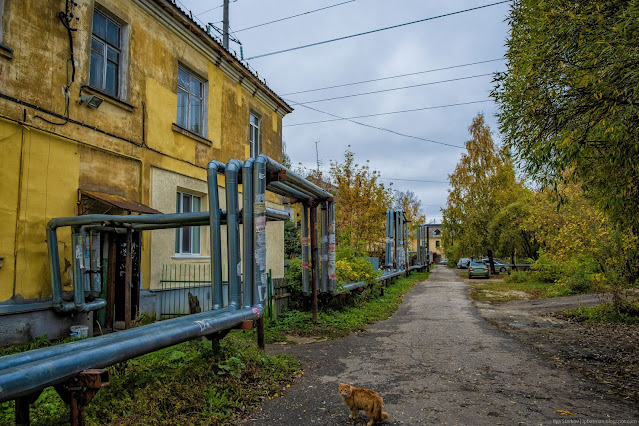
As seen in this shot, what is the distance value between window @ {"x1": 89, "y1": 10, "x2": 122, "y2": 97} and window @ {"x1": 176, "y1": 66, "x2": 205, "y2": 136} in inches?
70.2

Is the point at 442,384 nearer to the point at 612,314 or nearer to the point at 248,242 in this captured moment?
the point at 248,242

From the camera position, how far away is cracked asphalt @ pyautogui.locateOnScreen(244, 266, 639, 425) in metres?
4.08

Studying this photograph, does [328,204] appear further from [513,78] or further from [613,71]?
[613,71]

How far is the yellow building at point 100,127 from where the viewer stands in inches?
238

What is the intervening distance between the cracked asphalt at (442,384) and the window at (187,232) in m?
3.80

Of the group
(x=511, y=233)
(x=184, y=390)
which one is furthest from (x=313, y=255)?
(x=511, y=233)

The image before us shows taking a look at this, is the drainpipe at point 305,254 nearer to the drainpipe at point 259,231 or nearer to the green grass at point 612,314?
the drainpipe at point 259,231

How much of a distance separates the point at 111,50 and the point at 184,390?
21.8 ft

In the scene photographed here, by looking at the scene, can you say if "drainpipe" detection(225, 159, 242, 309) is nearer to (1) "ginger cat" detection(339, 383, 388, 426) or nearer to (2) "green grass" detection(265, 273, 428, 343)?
(1) "ginger cat" detection(339, 383, 388, 426)

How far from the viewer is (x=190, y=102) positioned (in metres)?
10.1

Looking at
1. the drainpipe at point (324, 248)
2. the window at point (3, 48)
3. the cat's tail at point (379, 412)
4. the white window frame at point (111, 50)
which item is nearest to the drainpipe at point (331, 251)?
the drainpipe at point (324, 248)

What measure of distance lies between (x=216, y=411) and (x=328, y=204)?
19.8ft

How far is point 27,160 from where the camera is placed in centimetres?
622

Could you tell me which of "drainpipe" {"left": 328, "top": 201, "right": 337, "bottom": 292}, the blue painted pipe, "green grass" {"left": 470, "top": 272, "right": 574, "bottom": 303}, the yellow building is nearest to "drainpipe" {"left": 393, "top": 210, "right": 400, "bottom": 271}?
"green grass" {"left": 470, "top": 272, "right": 574, "bottom": 303}
